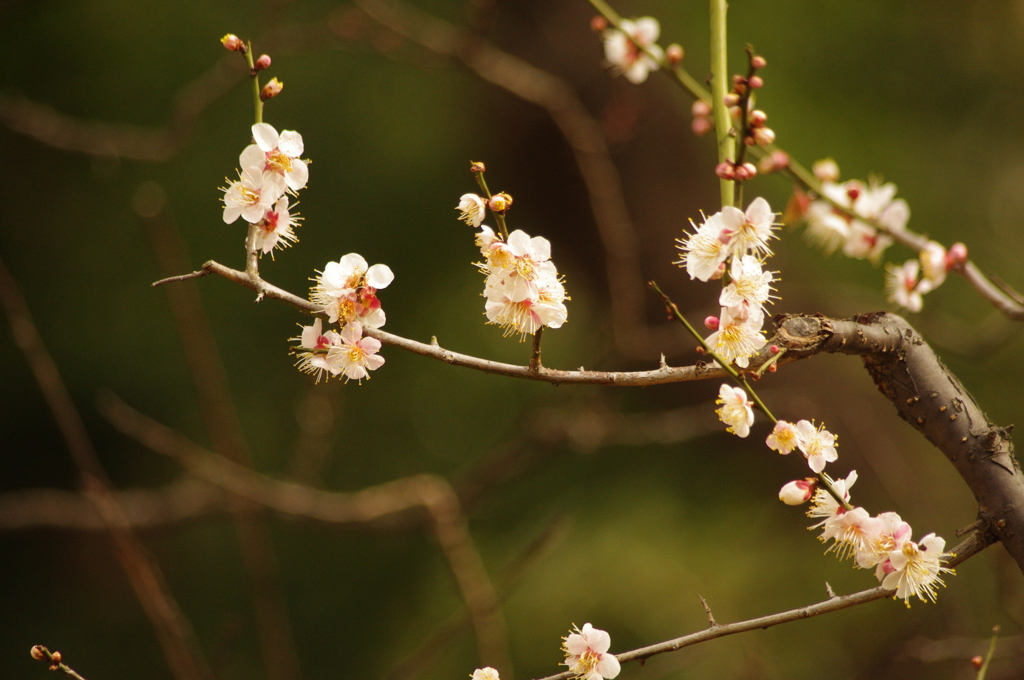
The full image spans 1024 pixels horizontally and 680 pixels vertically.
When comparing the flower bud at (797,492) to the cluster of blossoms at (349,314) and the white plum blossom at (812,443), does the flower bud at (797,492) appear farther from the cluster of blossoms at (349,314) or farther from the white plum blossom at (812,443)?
the cluster of blossoms at (349,314)

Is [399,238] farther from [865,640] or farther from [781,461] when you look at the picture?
[865,640]

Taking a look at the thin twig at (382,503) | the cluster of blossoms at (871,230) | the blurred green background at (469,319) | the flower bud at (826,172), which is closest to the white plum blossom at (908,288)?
the cluster of blossoms at (871,230)

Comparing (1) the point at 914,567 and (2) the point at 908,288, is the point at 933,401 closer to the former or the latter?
(1) the point at 914,567

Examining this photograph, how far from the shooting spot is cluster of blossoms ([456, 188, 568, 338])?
0.41 m

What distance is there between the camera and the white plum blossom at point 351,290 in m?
0.41

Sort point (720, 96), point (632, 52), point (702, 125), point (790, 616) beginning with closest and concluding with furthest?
point (790, 616) → point (720, 96) → point (702, 125) → point (632, 52)

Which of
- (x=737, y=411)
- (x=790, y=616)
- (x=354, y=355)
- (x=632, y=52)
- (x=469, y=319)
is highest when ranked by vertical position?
(x=469, y=319)

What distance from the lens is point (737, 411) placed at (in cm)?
42

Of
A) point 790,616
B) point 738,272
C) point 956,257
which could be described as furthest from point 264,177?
point 956,257

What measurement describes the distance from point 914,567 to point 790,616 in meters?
0.09

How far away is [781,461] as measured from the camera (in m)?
1.52

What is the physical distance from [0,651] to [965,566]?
1.99 metres

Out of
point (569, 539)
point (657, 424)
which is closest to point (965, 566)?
point (657, 424)

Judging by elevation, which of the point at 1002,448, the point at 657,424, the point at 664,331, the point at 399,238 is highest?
the point at 399,238
